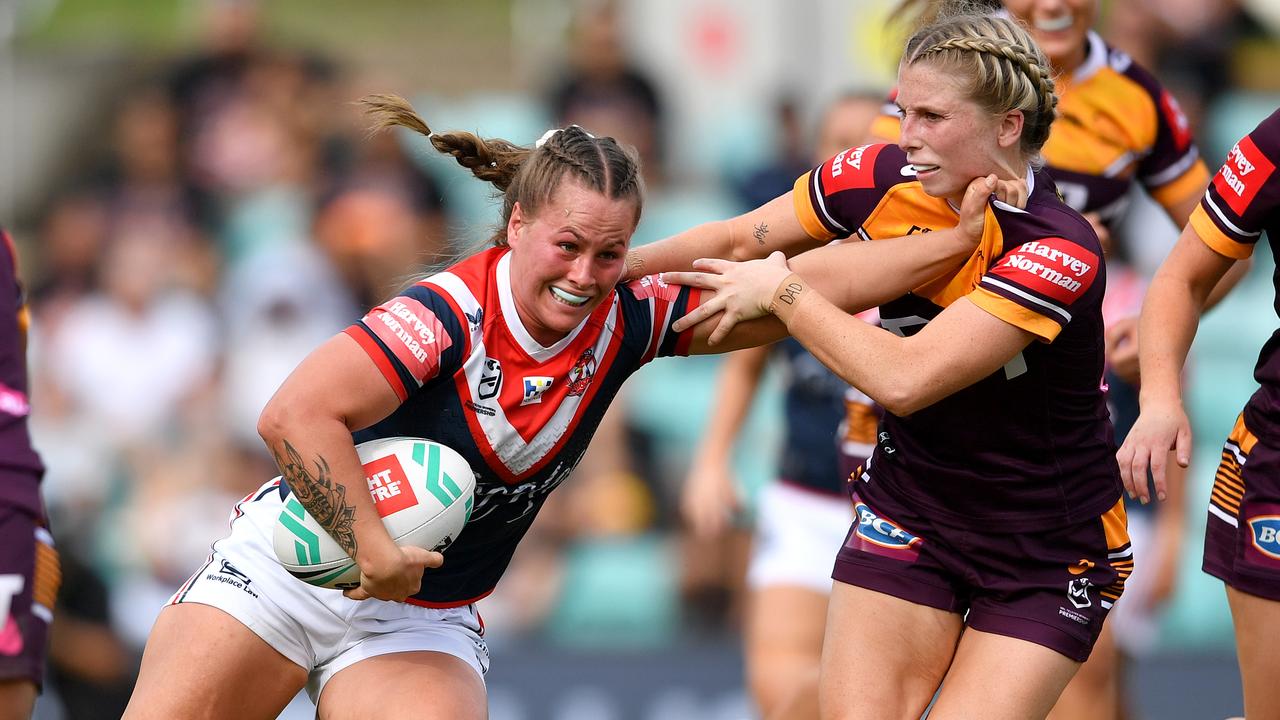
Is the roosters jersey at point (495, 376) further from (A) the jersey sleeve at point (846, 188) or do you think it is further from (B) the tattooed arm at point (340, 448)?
(A) the jersey sleeve at point (846, 188)

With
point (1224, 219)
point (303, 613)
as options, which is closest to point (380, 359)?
point (303, 613)

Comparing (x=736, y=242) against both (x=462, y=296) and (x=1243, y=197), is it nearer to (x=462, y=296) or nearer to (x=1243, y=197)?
(x=462, y=296)

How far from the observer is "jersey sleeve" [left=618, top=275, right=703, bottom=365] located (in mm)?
4012

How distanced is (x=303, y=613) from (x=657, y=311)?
115 cm

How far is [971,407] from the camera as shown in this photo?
3.79 meters

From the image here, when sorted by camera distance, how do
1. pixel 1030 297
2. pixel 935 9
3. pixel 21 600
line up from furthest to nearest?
pixel 21 600 < pixel 935 9 < pixel 1030 297

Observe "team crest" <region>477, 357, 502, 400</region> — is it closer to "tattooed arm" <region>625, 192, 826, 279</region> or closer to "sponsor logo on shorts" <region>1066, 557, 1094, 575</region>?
"tattooed arm" <region>625, 192, 826, 279</region>

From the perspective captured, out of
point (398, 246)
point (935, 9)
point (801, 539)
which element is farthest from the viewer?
point (398, 246)

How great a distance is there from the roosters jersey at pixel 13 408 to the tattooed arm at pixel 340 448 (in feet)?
4.19

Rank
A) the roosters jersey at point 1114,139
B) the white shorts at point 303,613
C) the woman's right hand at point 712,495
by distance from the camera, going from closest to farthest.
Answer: the white shorts at point 303,613, the roosters jersey at point 1114,139, the woman's right hand at point 712,495

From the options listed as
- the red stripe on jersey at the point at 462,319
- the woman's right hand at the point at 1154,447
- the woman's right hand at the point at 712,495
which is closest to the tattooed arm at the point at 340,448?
the red stripe on jersey at the point at 462,319

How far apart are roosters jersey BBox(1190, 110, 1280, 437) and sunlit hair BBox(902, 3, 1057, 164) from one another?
0.46 metres

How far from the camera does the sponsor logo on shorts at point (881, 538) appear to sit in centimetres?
385

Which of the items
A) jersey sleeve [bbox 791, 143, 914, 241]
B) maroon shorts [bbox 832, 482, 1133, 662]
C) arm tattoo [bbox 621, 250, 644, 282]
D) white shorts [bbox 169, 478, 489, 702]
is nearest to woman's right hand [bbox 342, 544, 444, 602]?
Answer: white shorts [bbox 169, 478, 489, 702]
